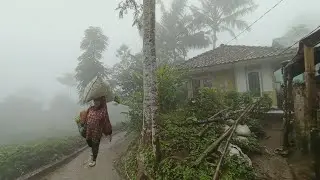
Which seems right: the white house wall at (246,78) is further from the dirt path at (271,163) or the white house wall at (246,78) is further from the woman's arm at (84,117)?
the woman's arm at (84,117)

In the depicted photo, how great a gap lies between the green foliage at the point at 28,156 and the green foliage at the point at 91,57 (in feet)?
Result: 54.0

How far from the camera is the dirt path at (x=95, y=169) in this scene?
13773 millimetres

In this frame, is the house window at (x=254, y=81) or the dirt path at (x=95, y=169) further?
the house window at (x=254, y=81)

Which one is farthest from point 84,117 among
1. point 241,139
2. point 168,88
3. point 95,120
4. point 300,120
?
point 168,88

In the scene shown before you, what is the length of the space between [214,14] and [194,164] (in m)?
34.0

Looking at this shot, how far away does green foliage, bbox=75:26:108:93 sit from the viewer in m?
35.1

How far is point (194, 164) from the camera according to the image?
8.74 m

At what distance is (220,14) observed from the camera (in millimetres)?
40438

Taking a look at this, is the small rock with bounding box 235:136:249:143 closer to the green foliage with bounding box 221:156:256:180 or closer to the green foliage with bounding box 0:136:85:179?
the green foliage with bounding box 221:156:256:180

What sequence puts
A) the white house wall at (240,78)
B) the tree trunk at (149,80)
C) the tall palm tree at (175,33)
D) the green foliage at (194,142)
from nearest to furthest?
the green foliage at (194,142)
the tree trunk at (149,80)
the white house wall at (240,78)
the tall palm tree at (175,33)

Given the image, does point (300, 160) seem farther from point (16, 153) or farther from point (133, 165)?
point (16, 153)

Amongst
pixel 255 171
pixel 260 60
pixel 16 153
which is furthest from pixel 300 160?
pixel 16 153

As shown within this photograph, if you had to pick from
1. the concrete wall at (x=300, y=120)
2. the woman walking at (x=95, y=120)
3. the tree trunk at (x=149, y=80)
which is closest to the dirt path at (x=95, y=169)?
the tree trunk at (x=149, y=80)

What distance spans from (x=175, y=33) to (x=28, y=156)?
85.3 ft
